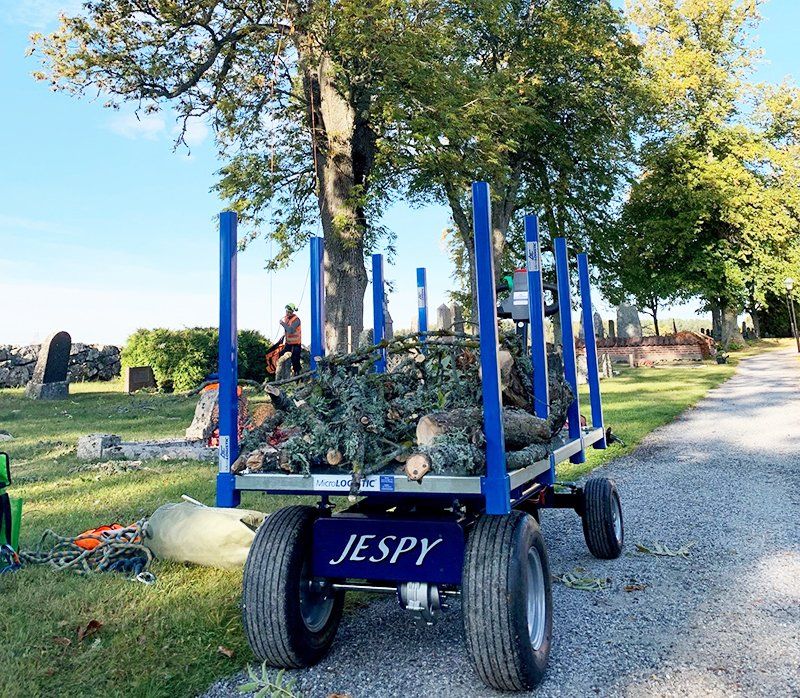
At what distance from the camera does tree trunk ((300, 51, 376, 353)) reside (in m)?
13.6

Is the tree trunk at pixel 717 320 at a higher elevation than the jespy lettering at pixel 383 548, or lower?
higher

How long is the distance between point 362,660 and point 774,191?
3606cm

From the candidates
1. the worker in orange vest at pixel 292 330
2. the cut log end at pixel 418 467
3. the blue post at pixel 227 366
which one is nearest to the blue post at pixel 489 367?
the cut log end at pixel 418 467

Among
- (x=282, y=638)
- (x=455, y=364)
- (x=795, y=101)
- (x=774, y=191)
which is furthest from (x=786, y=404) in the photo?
(x=795, y=101)

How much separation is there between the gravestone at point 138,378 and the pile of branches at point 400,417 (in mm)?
17724

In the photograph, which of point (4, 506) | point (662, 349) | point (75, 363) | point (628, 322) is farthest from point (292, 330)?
point (628, 322)

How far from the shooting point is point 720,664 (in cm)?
324

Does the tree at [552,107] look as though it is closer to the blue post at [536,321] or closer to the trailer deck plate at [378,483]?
the blue post at [536,321]

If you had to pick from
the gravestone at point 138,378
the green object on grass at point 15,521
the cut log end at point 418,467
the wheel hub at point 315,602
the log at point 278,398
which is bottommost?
the wheel hub at point 315,602

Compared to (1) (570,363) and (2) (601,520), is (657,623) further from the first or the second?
(1) (570,363)

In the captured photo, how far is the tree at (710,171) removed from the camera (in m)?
33.2

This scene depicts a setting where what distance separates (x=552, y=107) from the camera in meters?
24.0

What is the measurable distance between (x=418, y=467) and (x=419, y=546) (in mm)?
539

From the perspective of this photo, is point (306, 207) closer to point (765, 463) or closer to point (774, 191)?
point (765, 463)
